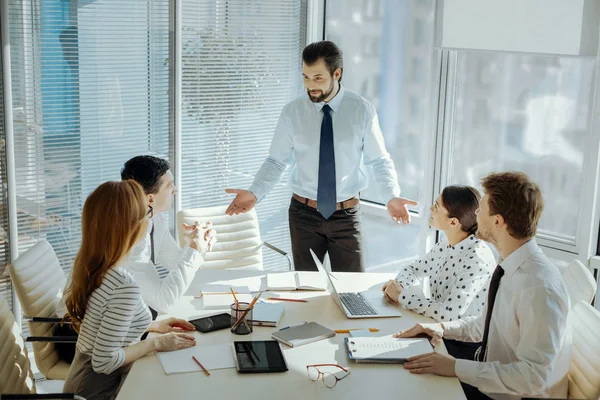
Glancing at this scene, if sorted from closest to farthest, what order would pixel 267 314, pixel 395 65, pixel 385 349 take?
pixel 385 349 < pixel 267 314 < pixel 395 65

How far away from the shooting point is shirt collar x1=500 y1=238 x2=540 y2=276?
A: 2553 millimetres

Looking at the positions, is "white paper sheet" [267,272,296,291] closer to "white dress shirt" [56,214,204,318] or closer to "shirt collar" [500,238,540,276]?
"white dress shirt" [56,214,204,318]

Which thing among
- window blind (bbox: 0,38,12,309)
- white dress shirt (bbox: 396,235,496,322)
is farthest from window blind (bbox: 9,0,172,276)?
white dress shirt (bbox: 396,235,496,322)

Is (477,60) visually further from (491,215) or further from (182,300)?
(182,300)

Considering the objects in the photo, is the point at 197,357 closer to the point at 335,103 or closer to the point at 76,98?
the point at 335,103

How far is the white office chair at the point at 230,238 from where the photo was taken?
4277 mm

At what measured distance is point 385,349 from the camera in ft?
8.63

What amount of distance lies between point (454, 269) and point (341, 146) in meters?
1.35

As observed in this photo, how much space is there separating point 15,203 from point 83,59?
36.0 inches

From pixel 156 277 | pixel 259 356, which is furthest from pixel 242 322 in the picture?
pixel 156 277

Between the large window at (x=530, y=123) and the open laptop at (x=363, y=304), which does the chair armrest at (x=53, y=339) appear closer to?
the open laptop at (x=363, y=304)

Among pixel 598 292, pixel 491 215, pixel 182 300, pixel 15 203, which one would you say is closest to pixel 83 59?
pixel 15 203

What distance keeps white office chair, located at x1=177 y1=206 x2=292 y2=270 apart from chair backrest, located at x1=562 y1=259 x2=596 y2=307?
168cm

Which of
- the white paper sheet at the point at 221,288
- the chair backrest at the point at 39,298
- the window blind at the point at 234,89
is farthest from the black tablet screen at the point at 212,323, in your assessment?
the window blind at the point at 234,89
